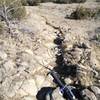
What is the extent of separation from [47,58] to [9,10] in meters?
2.81

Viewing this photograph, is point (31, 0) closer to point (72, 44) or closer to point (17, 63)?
point (72, 44)

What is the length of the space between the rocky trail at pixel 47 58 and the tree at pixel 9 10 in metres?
0.39

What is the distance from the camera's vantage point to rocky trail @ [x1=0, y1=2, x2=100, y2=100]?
32.1ft

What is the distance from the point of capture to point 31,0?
16328mm

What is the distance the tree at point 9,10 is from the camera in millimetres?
12551

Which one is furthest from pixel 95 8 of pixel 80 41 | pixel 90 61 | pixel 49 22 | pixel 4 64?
pixel 4 64

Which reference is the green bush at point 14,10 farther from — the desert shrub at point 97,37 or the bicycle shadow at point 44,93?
the bicycle shadow at point 44,93

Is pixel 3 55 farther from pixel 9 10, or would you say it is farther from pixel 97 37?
pixel 97 37

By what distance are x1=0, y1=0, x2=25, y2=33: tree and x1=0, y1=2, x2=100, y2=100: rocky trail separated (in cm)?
39

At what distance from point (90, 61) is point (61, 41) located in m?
1.77

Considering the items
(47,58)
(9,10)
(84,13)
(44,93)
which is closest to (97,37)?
(47,58)

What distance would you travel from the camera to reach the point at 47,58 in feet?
36.8

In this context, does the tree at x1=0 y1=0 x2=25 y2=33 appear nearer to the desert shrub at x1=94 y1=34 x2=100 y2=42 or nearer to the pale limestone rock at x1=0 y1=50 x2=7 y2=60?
the pale limestone rock at x1=0 y1=50 x2=7 y2=60

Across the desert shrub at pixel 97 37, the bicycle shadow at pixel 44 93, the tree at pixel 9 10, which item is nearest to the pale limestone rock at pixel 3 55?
the tree at pixel 9 10
